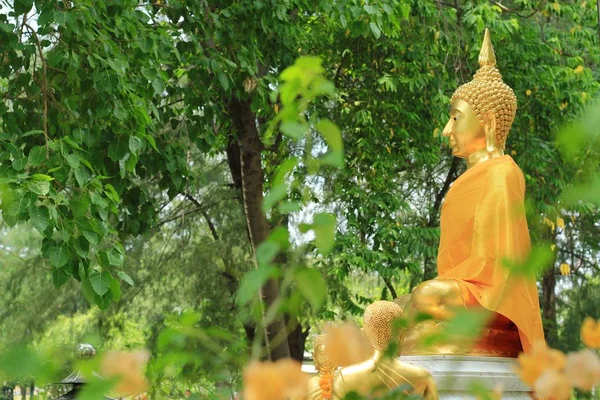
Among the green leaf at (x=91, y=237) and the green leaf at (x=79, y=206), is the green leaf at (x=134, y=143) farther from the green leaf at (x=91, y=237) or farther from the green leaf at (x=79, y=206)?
the green leaf at (x=91, y=237)

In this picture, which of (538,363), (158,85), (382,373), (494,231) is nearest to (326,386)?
(382,373)

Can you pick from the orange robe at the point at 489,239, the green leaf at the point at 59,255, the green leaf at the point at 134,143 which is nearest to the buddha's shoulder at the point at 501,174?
the orange robe at the point at 489,239

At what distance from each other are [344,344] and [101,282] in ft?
11.9

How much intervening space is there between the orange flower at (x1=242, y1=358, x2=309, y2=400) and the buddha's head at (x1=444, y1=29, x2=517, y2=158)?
4395mm

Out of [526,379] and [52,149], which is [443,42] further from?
[526,379]

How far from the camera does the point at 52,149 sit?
196 inches

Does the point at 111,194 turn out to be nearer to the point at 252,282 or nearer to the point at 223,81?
the point at 223,81

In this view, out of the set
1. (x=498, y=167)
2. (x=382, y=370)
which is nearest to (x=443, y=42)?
(x=498, y=167)

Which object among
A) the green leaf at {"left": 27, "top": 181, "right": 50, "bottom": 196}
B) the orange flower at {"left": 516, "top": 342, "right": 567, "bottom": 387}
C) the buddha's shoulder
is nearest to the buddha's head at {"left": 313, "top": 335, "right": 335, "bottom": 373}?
the buddha's shoulder

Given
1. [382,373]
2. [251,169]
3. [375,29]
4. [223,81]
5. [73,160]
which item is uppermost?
[251,169]

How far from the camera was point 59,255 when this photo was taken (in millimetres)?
4562

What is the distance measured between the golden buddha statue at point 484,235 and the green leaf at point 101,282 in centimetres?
126

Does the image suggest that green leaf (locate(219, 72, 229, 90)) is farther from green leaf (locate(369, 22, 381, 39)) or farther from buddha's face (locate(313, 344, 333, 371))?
buddha's face (locate(313, 344, 333, 371))

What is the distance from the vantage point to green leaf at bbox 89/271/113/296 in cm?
446
